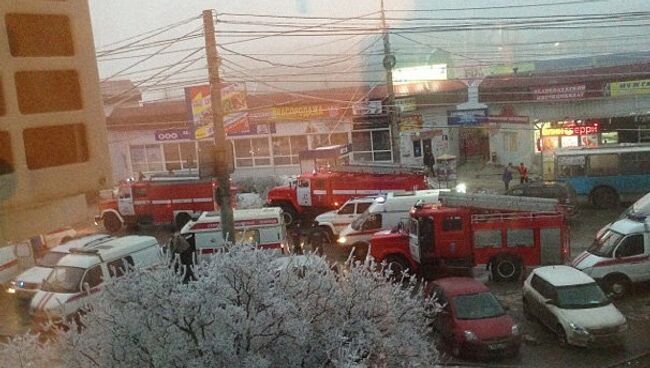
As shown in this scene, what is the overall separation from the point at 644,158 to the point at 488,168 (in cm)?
958

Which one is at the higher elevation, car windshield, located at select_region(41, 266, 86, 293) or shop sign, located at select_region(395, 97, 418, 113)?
shop sign, located at select_region(395, 97, 418, 113)

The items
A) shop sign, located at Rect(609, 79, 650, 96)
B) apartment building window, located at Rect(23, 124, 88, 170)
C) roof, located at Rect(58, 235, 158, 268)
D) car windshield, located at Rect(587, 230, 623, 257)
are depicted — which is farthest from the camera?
shop sign, located at Rect(609, 79, 650, 96)

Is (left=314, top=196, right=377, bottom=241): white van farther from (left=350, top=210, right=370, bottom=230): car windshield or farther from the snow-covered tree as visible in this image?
the snow-covered tree

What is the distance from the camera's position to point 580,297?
905 centimetres

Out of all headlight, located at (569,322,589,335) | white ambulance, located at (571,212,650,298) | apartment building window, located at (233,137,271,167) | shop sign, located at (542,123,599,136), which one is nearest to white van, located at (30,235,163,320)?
headlight, located at (569,322,589,335)

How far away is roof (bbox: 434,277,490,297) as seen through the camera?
904 cm

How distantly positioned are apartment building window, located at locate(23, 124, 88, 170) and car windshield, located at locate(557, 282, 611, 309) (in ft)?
26.9

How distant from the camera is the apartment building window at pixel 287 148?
89.5 ft

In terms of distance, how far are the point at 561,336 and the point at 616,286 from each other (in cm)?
245

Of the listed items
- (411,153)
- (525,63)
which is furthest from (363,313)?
(525,63)

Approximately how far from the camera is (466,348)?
8.36m

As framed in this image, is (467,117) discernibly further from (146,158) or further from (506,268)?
(506,268)

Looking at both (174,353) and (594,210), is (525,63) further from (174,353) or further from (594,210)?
(174,353)

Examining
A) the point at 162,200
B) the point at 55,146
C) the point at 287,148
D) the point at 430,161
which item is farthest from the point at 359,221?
the point at 287,148
